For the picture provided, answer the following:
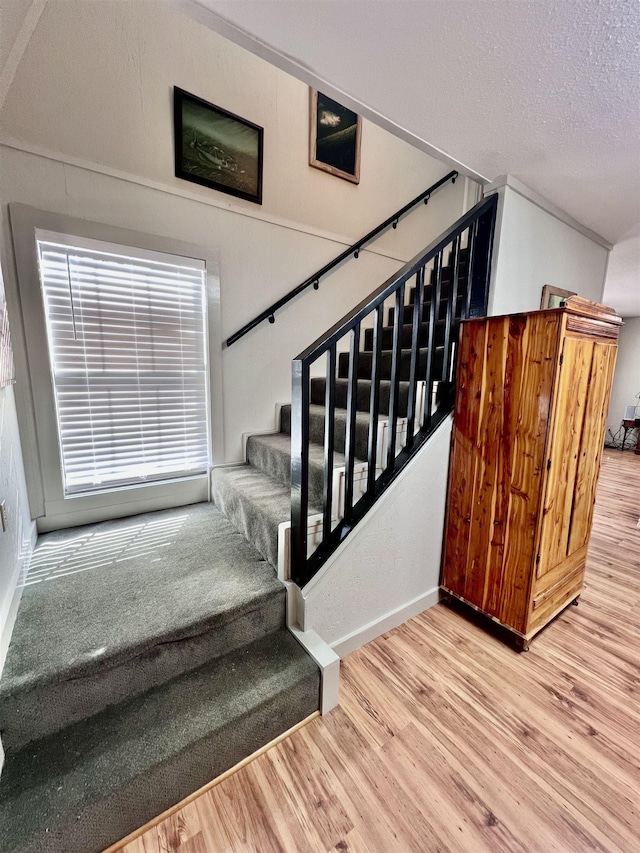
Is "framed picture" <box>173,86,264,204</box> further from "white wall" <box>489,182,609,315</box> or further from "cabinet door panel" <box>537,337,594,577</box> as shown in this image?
"cabinet door panel" <box>537,337,594,577</box>

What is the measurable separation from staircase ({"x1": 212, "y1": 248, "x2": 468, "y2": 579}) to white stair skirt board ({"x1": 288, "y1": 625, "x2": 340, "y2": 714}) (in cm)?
30

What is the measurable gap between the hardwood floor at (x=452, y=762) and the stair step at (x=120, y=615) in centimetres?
43

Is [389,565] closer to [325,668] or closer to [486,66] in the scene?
[325,668]

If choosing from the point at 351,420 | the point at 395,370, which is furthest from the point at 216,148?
the point at 351,420

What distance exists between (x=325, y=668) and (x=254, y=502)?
0.82 meters

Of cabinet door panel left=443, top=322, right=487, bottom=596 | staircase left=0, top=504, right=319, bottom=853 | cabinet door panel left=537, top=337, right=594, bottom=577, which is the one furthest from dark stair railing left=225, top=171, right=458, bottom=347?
cabinet door panel left=537, top=337, right=594, bottom=577

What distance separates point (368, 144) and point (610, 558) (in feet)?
12.8

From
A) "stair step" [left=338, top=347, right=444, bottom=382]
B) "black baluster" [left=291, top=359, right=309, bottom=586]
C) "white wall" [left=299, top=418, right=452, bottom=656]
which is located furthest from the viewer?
"stair step" [left=338, top=347, right=444, bottom=382]

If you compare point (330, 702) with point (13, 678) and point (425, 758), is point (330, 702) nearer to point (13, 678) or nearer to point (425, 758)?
point (425, 758)

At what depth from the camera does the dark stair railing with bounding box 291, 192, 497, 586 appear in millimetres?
1430

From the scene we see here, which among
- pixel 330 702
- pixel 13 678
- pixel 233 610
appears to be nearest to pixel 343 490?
pixel 233 610

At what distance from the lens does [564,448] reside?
1689 mm

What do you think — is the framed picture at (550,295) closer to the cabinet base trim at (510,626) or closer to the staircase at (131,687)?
the cabinet base trim at (510,626)

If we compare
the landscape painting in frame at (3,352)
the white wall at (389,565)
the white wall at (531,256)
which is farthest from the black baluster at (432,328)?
the landscape painting in frame at (3,352)
